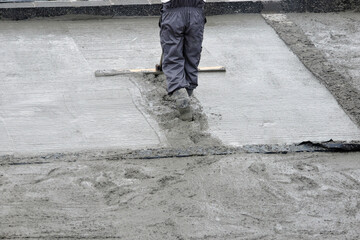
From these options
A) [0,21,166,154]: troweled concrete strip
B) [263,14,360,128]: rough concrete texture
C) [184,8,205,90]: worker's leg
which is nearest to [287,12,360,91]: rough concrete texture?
[263,14,360,128]: rough concrete texture

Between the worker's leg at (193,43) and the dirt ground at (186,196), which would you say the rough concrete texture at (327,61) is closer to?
the dirt ground at (186,196)

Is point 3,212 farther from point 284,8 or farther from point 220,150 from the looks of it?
point 284,8

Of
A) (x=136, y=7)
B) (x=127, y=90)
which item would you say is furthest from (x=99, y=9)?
(x=127, y=90)

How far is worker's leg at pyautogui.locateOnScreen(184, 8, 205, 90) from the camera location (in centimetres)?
527

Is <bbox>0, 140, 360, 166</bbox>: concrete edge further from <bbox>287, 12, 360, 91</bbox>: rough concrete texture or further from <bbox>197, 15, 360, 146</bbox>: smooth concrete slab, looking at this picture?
<bbox>287, 12, 360, 91</bbox>: rough concrete texture

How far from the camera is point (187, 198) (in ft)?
13.4

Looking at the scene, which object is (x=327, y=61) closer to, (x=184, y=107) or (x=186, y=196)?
(x=184, y=107)

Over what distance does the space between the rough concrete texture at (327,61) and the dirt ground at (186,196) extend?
1017 mm

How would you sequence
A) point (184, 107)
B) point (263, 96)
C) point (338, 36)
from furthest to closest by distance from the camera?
point (338, 36) < point (263, 96) < point (184, 107)

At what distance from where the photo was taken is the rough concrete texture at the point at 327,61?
18.6ft

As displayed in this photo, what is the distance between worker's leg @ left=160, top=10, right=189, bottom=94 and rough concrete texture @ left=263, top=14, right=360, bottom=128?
1.48 m

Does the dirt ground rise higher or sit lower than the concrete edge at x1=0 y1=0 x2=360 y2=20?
lower

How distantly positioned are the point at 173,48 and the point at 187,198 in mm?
1688

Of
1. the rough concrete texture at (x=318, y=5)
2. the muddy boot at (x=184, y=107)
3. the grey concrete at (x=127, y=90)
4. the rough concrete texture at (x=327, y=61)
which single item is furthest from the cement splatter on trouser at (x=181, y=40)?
the rough concrete texture at (x=318, y=5)
